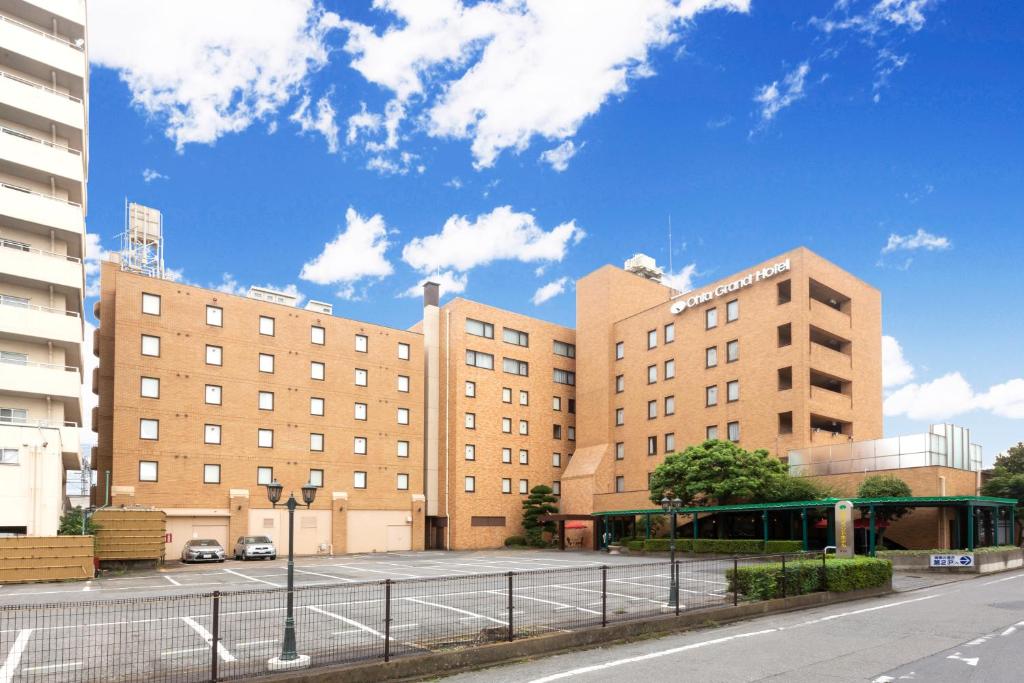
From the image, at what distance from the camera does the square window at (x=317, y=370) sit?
52.2 meters

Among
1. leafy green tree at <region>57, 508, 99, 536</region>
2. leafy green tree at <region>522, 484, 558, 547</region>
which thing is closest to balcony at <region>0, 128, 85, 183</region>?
leafy green tree at <region>57, 508, 99, 536</region>

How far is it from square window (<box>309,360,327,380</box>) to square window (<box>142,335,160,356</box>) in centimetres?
980

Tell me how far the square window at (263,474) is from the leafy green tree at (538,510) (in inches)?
760

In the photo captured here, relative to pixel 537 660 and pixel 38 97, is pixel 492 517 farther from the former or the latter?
pixel 537 660

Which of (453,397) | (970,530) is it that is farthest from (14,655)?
(453,397)

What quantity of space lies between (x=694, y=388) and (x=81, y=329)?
3714 centimetres

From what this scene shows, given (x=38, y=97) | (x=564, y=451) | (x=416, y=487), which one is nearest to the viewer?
(x=38, y=97)

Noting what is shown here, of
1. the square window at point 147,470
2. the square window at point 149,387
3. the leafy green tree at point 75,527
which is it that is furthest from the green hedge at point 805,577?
the square window at point 149,387

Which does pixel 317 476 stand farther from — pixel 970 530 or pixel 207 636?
pixel 207 636

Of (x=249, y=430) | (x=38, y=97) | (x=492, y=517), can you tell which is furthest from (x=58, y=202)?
(x=492, y=517)

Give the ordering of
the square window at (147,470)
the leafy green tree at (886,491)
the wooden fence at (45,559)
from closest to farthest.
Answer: the wooden fence at (45,559), the leafy green tree at (886,491), the square window at (147,470)

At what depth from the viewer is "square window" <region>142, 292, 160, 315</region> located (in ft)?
150

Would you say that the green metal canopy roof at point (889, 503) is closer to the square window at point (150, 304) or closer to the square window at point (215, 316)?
the square window at point (215, 316)

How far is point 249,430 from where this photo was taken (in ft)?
160
